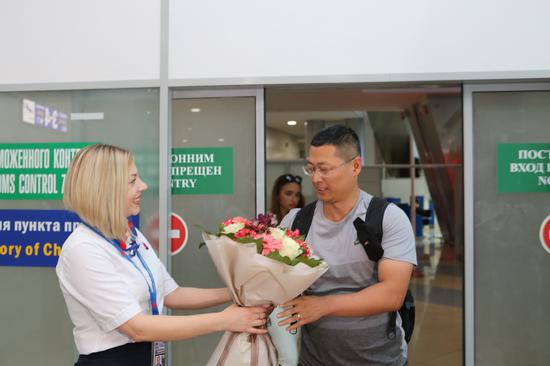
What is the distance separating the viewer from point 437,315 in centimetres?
725

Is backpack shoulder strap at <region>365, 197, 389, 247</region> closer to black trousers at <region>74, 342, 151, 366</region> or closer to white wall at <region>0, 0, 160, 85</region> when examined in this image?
black trousers at <region>74, 342, 151, 366</region>

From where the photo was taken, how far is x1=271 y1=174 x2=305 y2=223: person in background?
4.84 meters

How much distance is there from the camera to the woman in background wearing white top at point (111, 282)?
170 cm

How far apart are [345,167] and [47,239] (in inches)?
100

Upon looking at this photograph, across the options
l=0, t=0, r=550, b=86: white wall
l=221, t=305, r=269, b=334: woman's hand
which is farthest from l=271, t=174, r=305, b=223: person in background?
l=221, t=305, r=269, b=334: woman's hand

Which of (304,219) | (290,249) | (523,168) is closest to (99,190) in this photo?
(290,249)

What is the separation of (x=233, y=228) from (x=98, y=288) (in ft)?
1.60

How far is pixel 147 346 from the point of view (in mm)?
1931

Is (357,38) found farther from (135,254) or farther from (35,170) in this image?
(35,170)

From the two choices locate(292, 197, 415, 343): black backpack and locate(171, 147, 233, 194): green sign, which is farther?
locate(171, 147, 233, 194): green sign

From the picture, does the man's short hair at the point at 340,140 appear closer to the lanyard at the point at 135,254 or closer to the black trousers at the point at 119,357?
the lanyard at the point at 135,254

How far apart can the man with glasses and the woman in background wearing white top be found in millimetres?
313

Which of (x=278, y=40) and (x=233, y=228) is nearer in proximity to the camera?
(x=233, y=228)

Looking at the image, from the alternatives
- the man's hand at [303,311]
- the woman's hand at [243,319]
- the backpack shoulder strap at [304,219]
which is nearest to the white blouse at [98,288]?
the woman's hand at [243,319]
